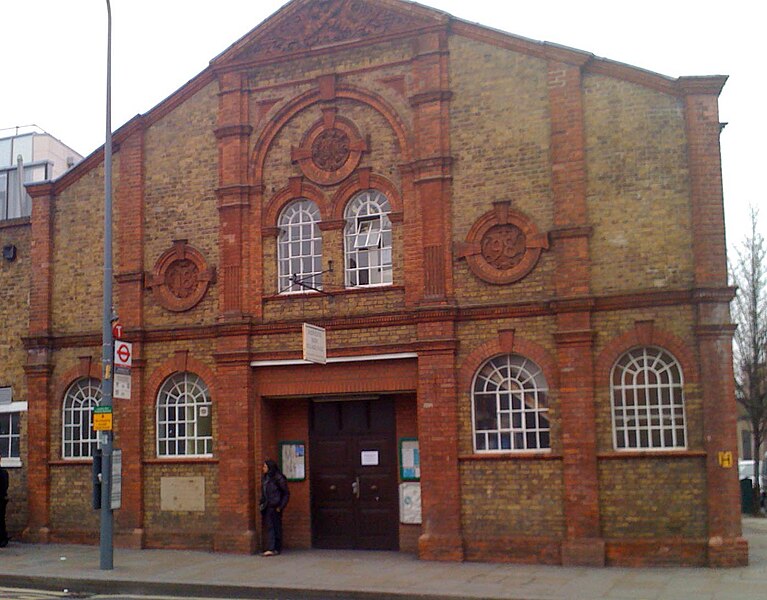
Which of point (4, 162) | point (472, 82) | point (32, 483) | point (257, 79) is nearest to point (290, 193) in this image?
point (257, 79)

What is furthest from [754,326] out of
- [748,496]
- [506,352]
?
[506,352]

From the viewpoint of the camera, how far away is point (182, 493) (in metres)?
18.9

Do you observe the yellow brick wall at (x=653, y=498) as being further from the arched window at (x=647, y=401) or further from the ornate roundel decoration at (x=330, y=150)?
the ornate roundel decoration at (x=330, y=150)

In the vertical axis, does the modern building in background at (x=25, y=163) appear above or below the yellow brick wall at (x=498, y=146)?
above

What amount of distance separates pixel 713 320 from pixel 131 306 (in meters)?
11.2

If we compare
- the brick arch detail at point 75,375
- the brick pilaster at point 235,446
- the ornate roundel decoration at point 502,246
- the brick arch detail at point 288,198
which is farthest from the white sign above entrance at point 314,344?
the brick arch detail at point 75,375

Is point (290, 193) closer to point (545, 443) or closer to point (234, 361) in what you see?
point (234, 361)

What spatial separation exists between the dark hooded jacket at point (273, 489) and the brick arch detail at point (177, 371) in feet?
6.20

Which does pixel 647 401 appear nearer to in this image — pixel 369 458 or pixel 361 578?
pixel 369 458

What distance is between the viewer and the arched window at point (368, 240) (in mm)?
18094

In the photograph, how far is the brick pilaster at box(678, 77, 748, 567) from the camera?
15328 mm

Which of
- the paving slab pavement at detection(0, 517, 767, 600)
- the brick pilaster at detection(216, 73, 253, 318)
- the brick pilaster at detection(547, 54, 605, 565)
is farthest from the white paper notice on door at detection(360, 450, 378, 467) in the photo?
the brick pilaster at detection(547, 54, 605, 565)

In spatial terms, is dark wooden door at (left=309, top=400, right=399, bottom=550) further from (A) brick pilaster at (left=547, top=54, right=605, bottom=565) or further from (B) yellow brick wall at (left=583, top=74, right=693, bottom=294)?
(B) yellow brick wall at (left=583, top=74, right=693, bottom=294)

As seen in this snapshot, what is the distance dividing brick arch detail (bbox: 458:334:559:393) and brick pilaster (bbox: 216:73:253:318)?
182 inches
